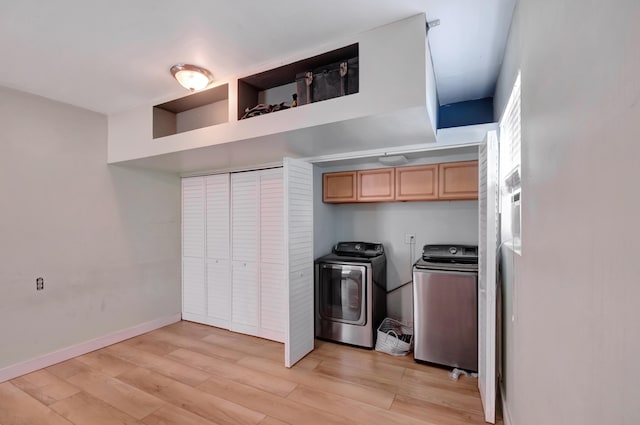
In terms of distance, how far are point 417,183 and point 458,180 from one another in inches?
15.4

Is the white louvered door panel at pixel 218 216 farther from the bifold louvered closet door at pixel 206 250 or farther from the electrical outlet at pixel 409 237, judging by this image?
the electrical outlet at pixel 409 237

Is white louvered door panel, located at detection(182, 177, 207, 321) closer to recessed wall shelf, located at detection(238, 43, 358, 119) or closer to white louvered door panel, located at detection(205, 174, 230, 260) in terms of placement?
white louvered door panel, located at detection(205, 174, 230, 260)

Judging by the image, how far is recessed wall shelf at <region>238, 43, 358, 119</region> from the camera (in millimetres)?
1977

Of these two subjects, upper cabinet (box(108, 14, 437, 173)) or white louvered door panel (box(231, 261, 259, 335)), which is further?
white louvered door panel (box(231, 261, 259, 335))

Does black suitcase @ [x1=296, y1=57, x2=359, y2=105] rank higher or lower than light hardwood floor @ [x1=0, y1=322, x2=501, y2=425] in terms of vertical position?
higher

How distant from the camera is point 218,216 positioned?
12.0 feet

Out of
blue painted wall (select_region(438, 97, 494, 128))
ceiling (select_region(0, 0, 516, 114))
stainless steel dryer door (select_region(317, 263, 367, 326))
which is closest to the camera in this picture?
ceiling (select_region(0, 0, 516, 114))

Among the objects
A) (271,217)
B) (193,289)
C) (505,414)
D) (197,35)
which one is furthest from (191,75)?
(505,414)

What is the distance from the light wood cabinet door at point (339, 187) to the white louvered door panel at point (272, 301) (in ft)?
3.32

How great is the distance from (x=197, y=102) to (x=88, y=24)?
1.23 meters

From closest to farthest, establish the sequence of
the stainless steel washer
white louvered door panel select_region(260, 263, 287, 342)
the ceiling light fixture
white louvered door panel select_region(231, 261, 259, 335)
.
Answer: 1. the ceiling light fixture
2. the stainless steel washer
3. white louvered door panel select_region(260, 263, 287, 342)
4. white louvered door panel select_region(231, 261, 259, 335)

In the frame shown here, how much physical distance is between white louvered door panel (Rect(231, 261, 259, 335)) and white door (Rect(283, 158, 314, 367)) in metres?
0.77

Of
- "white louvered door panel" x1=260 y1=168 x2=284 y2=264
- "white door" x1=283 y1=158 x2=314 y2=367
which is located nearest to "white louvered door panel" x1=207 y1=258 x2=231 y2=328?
"white louvered door panel" x1=260 y1=168 x2=284 y2=264

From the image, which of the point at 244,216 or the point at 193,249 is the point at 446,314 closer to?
the point at 244,216
